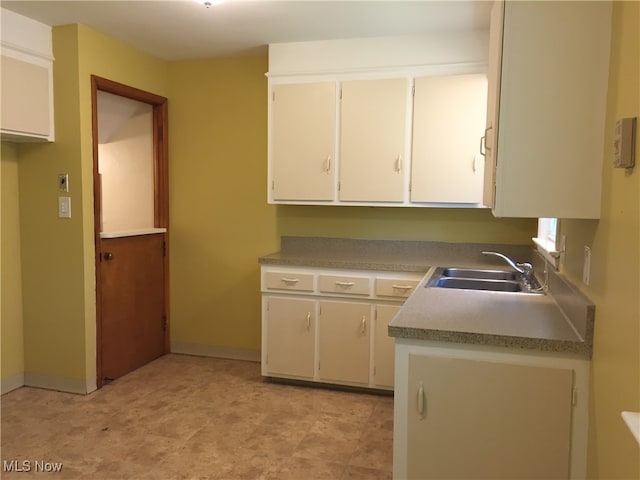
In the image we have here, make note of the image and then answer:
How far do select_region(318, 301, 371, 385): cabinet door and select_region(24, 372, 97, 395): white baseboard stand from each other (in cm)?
150

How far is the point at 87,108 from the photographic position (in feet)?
10.3

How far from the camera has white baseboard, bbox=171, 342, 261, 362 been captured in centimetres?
392

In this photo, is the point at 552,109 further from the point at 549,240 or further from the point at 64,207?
the point at 64,207

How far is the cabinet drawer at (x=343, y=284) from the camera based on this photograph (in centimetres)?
315

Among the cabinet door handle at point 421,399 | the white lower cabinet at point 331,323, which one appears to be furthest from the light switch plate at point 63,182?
the cabinet door handle at point 421,399

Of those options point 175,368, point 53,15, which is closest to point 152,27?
point 53,15

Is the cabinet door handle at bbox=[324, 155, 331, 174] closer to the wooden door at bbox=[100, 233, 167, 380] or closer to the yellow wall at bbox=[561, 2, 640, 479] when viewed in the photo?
the wooden door at bbox=[100, 233, 167, 380]

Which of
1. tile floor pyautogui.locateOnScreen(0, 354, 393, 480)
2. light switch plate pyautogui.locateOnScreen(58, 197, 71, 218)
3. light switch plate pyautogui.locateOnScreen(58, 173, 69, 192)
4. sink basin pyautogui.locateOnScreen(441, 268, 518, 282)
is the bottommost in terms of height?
tile floor pyautogui.locateOnScreen(0, 354, 393, 480)

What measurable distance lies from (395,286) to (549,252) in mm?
1056

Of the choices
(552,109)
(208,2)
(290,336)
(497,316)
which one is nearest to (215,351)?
(290,336)

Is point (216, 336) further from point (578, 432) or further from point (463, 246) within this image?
point (578, 432)

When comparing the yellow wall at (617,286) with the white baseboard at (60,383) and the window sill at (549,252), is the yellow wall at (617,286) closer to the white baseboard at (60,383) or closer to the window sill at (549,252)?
the window sill at (549,252)

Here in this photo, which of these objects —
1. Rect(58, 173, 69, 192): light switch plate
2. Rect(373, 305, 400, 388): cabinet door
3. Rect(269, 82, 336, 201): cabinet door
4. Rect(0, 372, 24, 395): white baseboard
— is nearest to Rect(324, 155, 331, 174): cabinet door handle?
Rect(269, 82, 336, 201): cabinet door

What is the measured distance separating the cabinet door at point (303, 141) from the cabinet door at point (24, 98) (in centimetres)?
142
